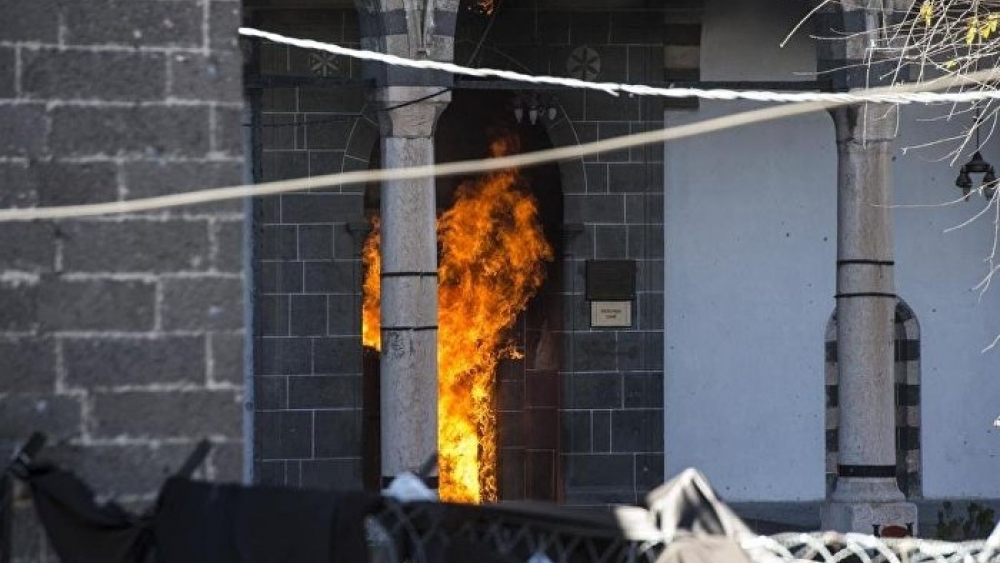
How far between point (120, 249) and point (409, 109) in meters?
8.27

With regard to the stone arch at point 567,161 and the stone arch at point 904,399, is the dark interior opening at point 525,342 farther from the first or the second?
the stone arch at point 904,399

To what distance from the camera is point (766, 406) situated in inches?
680

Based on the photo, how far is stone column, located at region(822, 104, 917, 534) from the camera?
1410cm

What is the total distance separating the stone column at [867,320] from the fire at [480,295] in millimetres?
3802

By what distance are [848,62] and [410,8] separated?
3193 millimetres

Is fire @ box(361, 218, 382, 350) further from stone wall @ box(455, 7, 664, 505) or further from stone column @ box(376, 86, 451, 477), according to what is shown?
stone column @ box(376, 86, 451, 477)

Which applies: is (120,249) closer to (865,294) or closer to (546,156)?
(865,294)

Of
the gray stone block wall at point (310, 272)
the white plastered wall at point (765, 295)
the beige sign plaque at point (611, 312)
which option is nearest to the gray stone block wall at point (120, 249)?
the gray stone block wall at point (310, 272)

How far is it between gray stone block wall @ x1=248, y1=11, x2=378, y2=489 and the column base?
14.5ft

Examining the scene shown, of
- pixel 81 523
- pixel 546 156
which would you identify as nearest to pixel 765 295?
pixel 546 156

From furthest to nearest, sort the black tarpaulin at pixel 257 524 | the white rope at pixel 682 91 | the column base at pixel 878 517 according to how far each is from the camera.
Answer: the column base at pixel 878 517
the white rope at pixel 682 91
the black tarpaulin at pixel 257 524

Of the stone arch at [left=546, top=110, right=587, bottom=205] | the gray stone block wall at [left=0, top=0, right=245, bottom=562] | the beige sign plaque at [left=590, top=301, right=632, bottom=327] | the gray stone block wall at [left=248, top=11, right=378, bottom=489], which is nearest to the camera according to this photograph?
the gray stone block wall at [left=0, top=0, right=245, bottom=562]

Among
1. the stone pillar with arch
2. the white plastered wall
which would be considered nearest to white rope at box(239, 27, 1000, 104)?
the stone pillar with arch

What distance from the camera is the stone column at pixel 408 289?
1365 centimetres
